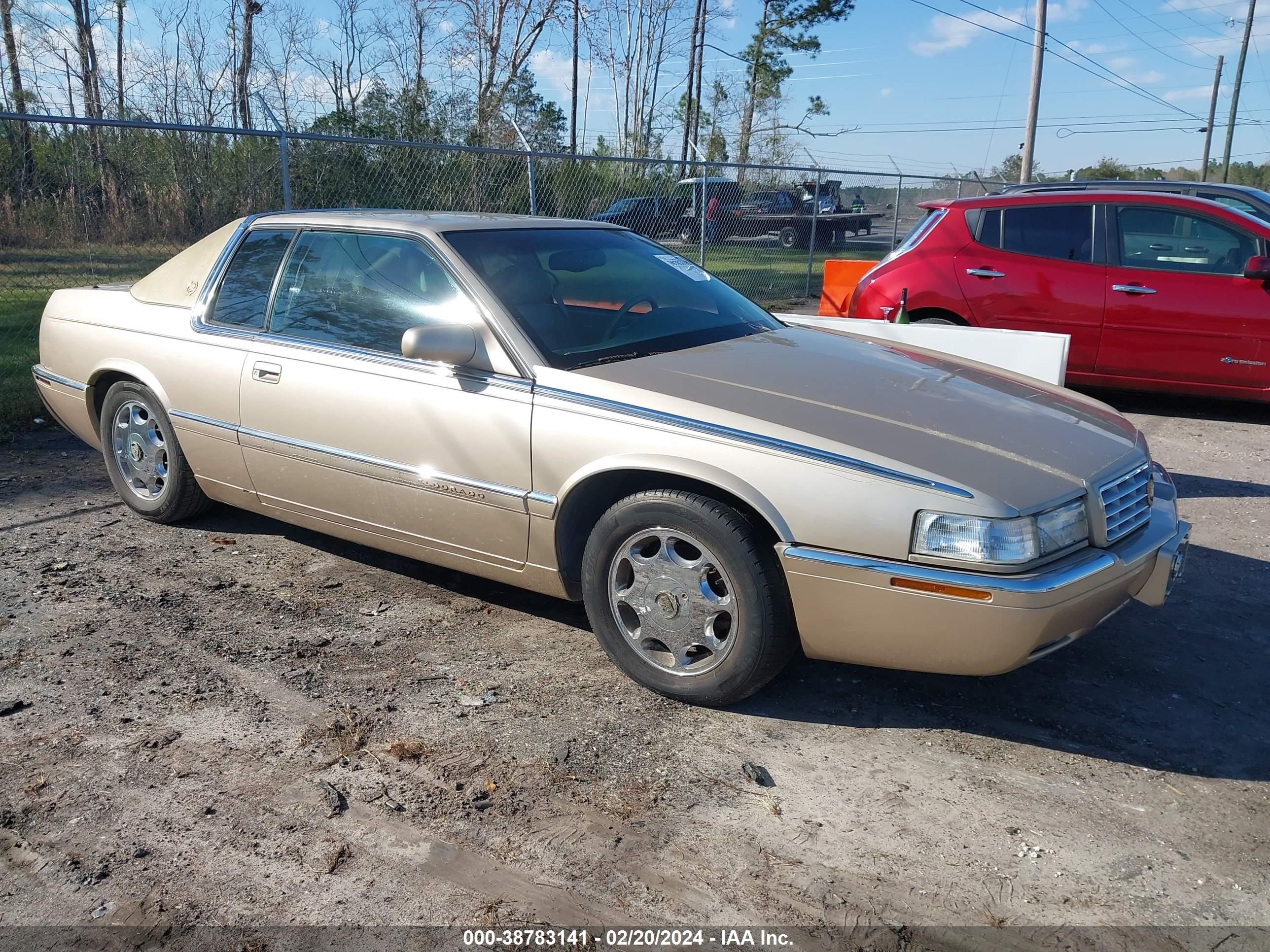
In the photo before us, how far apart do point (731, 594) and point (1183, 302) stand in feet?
18.9

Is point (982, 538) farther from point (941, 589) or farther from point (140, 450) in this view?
point (140, 450)

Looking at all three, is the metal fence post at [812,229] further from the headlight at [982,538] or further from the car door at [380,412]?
the headlight at [982,538]

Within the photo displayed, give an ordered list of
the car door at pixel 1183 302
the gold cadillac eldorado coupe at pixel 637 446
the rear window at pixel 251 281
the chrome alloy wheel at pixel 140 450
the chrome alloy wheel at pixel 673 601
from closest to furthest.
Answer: the gold cadillac eldorado coupe at pixel 637 446 < the chrome alloy wheel at pixel 673 601 < the rear window at pixel 251 281 < the chrome alloy wheel at pixel 140 450 < the car door at pixel 1183 302

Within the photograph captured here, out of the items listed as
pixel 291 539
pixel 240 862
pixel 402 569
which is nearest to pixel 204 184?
pixel 291 539

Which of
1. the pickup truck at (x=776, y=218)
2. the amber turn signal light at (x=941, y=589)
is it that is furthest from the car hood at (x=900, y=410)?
the pickup truck at (x=776, y=218)

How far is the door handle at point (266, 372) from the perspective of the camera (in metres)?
4.24

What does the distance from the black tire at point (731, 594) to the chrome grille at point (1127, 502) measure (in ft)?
3.36

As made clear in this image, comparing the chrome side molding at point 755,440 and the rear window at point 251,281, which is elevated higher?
the rear window at point 251,281

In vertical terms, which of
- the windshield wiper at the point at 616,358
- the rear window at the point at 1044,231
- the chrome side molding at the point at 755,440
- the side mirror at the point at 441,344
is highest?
the rear window at the point at 1044,231

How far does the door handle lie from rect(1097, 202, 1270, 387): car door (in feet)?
19.9

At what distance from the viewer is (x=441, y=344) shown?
11.8ft

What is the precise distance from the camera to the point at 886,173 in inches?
615

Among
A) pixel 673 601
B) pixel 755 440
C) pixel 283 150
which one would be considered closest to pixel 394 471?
pixel 673 601

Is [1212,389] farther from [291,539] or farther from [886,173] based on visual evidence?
[886,173]
